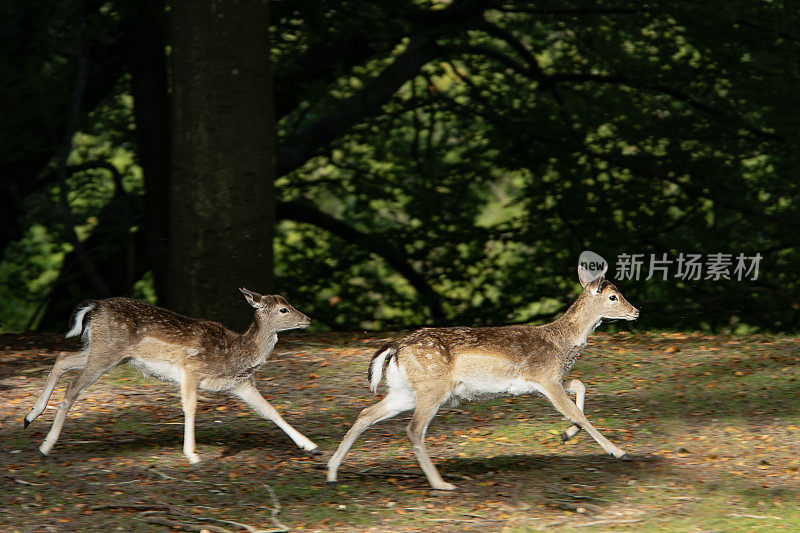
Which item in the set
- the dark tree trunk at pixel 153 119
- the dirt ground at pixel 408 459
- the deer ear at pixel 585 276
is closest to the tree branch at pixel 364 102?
the dark tree trunk at pixel 153 119

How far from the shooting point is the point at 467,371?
693cm

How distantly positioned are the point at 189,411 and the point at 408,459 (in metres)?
1.49

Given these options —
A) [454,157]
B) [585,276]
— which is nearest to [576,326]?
[585,276]

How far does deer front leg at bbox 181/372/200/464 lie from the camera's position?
732cm

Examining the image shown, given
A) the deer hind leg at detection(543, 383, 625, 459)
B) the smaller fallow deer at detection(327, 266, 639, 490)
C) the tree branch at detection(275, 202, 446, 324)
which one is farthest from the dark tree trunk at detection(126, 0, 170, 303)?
the deer hind leg at detection(543, 383, 625, 459)

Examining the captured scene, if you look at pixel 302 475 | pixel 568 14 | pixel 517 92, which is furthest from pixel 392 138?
pixel 302 475

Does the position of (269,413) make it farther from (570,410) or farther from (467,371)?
(570,410)

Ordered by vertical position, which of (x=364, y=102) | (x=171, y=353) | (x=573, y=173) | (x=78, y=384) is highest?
(x=364, y=102)

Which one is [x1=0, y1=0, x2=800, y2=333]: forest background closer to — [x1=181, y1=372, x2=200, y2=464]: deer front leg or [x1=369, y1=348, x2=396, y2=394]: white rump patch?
[x1=181, y1=372, x2=200, y2=464]: deer front leg

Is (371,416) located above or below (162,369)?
below

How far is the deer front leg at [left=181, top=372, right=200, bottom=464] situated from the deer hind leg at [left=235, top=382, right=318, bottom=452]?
37 centimetres

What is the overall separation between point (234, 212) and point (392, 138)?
4714mm

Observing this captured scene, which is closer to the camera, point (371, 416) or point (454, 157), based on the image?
point (371, 416)

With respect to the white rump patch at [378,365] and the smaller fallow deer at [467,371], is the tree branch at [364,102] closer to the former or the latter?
the smaller fallow deer at [467,371]
